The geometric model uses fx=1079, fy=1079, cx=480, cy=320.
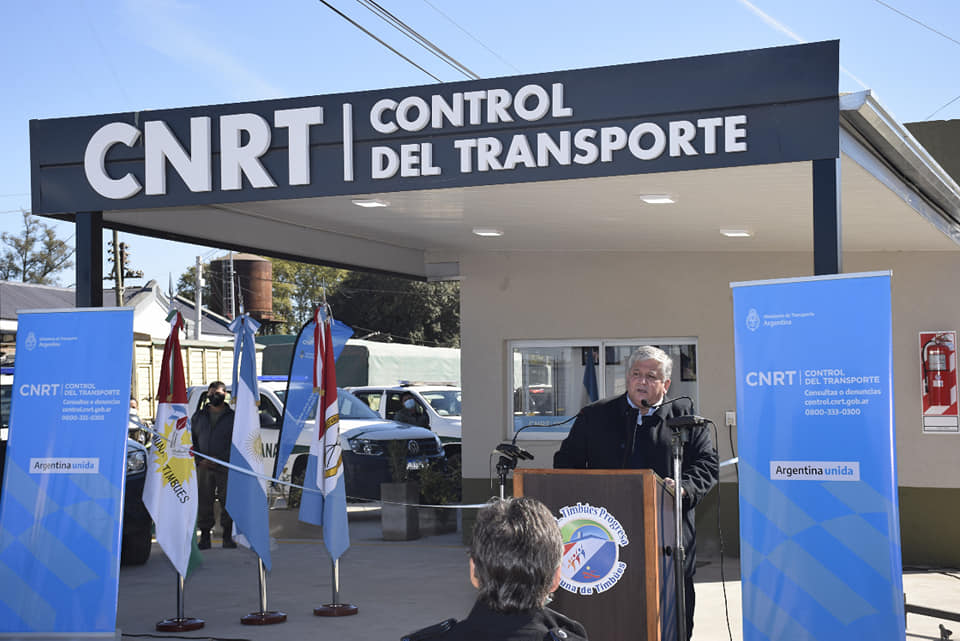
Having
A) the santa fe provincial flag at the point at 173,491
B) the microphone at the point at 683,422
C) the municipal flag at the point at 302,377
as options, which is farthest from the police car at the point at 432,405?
the microphone at the point at 683,422

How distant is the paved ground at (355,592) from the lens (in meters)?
8.17

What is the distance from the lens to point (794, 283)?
18.0 feet

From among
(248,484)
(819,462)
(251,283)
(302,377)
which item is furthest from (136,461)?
(251,283)

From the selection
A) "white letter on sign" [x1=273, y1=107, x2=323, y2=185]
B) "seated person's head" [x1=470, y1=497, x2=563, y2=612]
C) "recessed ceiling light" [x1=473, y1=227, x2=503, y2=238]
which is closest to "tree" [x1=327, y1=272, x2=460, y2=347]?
"recessed ceiling light" [x1=473, y1=227, x2=503, y2=238]

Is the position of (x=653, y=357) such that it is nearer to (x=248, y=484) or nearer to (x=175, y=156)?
(x=175, y=156)

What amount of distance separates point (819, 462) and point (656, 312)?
6.15 meters

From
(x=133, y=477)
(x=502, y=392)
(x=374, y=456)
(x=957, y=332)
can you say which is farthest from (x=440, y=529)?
(x=957, y=332)

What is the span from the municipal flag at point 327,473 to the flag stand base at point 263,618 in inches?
24.7

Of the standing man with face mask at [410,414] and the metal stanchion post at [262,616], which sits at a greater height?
the standing man with face mask at [410,414]

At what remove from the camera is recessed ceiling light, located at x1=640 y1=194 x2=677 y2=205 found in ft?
24.4

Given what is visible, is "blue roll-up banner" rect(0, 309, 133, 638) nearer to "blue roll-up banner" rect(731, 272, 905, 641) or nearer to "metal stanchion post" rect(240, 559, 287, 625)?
"metal stanchion post" rect(240, 559, 287, 625)

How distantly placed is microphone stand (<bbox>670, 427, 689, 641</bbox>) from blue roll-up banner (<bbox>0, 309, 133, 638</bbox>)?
3.46m

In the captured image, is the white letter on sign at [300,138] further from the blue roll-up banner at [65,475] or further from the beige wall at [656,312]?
the beige wall at [656,312]

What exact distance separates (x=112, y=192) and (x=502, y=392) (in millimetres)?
5613
